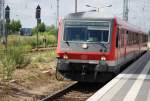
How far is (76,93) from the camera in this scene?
18828 mm

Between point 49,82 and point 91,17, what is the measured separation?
3736 mm

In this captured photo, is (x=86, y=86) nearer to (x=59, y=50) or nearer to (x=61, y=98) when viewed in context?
(x=59, y=50)

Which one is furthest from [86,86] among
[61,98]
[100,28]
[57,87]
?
[61,98]

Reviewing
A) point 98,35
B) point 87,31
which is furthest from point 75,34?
point 98,35

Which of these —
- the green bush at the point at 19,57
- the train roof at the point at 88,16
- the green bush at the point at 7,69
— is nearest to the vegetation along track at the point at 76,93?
the green bush at the point at 7,69

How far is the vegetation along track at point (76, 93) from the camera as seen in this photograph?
17000 millimetres

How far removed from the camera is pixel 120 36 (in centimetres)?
2120

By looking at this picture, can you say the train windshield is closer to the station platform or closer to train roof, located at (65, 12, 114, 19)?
train roof, located at (65, 12, 114, 19)

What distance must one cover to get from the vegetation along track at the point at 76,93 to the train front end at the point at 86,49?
0.55 m

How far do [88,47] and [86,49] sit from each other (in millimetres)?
112

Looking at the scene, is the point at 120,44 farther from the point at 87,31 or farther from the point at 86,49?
the point at 86,49

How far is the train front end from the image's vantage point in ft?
63.2

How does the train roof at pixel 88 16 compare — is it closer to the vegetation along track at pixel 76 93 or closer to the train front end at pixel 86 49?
the train front end at pixel 86 49

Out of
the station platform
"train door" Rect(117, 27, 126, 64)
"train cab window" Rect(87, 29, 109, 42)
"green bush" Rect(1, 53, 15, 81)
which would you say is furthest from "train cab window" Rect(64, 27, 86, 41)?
"green bush" Rect(1, 53, 15, 81)
